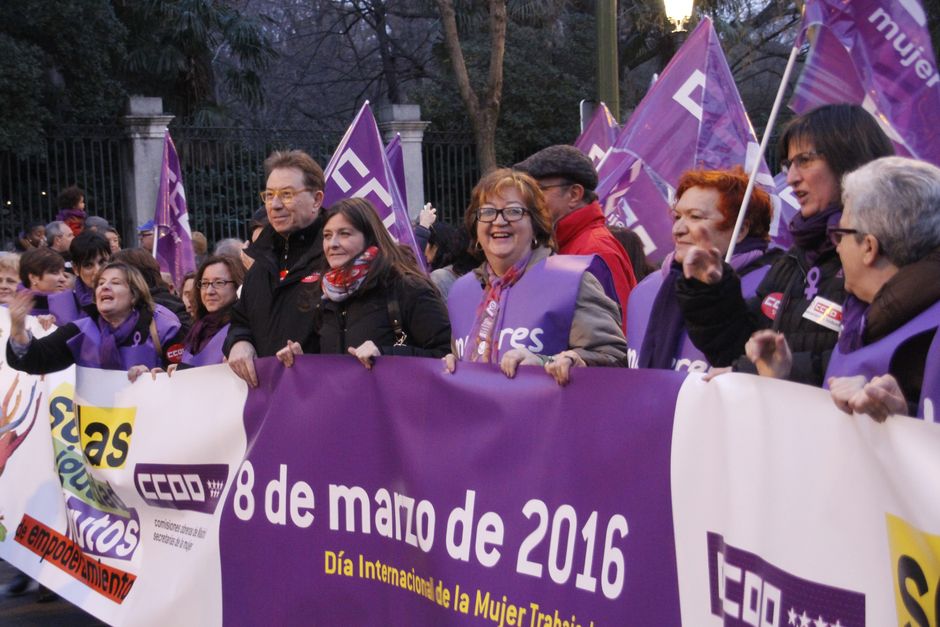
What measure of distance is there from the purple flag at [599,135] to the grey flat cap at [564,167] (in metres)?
4.42

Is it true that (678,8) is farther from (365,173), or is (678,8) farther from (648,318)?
(648,318)

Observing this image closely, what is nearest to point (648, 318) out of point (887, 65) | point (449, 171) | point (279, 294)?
point (887, 65)

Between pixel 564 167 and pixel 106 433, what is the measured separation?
2406 millimetres

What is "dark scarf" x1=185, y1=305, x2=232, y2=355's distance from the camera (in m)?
5.91

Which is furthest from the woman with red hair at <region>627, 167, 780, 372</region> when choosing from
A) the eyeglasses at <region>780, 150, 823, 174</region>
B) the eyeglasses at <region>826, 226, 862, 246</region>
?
the eyeglasses at <region>826, 226, 862, 246</region>

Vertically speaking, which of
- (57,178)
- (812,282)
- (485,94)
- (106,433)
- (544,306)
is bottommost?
(106,433)

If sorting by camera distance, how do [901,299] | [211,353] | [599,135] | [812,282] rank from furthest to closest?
1. [599,135]
2. [211,353]
3. [812,282]
4. [901,299]

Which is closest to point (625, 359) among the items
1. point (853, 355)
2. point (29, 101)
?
point (853, 355)

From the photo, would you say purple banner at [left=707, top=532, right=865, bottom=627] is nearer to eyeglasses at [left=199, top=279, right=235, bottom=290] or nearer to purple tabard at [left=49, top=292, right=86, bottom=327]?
eyeglasses at [left=199, top=279, right=235, bottom=290]

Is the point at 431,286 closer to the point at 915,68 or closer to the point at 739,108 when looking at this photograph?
the point at 915,68

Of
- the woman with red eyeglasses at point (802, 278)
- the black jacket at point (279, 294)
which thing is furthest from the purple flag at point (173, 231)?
the woman with red eyeglasses at point (802, 278)

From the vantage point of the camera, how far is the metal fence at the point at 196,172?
1598cm

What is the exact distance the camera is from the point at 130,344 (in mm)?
6113

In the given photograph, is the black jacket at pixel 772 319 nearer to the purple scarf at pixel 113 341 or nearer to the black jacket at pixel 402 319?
the black jacket at pixel 402 319
